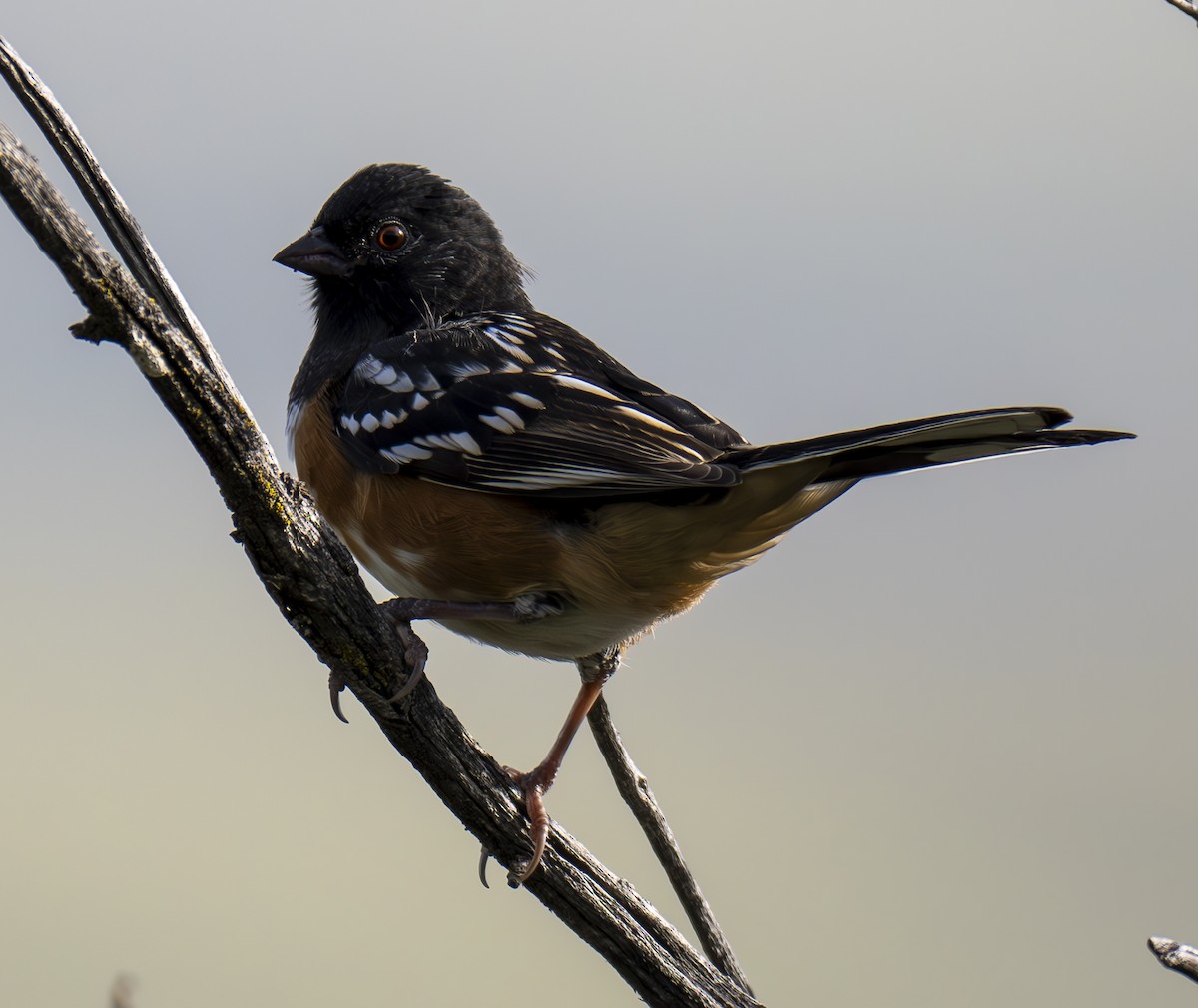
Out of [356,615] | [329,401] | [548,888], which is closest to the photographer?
[356,615]

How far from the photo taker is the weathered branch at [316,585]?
146 cm

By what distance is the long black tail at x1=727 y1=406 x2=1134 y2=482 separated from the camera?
196cm

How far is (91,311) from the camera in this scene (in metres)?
1.47

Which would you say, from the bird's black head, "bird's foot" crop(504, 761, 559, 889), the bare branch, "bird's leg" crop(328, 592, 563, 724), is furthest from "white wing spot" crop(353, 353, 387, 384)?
the bare branch

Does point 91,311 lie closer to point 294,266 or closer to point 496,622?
point 496,622

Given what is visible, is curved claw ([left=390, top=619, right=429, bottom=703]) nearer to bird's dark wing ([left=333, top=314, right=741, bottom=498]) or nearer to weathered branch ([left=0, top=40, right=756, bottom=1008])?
weathered branch ([left=0, top=40, right=756, bottom=1008])

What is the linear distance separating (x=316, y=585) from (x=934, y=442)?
1.04 metres

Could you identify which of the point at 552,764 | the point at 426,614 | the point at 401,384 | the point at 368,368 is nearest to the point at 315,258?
the point at 368,368

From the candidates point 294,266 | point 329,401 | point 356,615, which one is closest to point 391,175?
point 294,266

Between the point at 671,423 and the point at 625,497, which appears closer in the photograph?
the point at 625,497

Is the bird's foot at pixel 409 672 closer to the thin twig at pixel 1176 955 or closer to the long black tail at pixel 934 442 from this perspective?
the long black tail at pixel 934 442

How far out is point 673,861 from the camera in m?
2.58

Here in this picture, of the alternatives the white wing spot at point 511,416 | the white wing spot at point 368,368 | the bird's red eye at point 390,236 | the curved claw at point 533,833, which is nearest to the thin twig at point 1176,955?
the curved claw at point 533,833

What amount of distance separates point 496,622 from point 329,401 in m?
0.72
